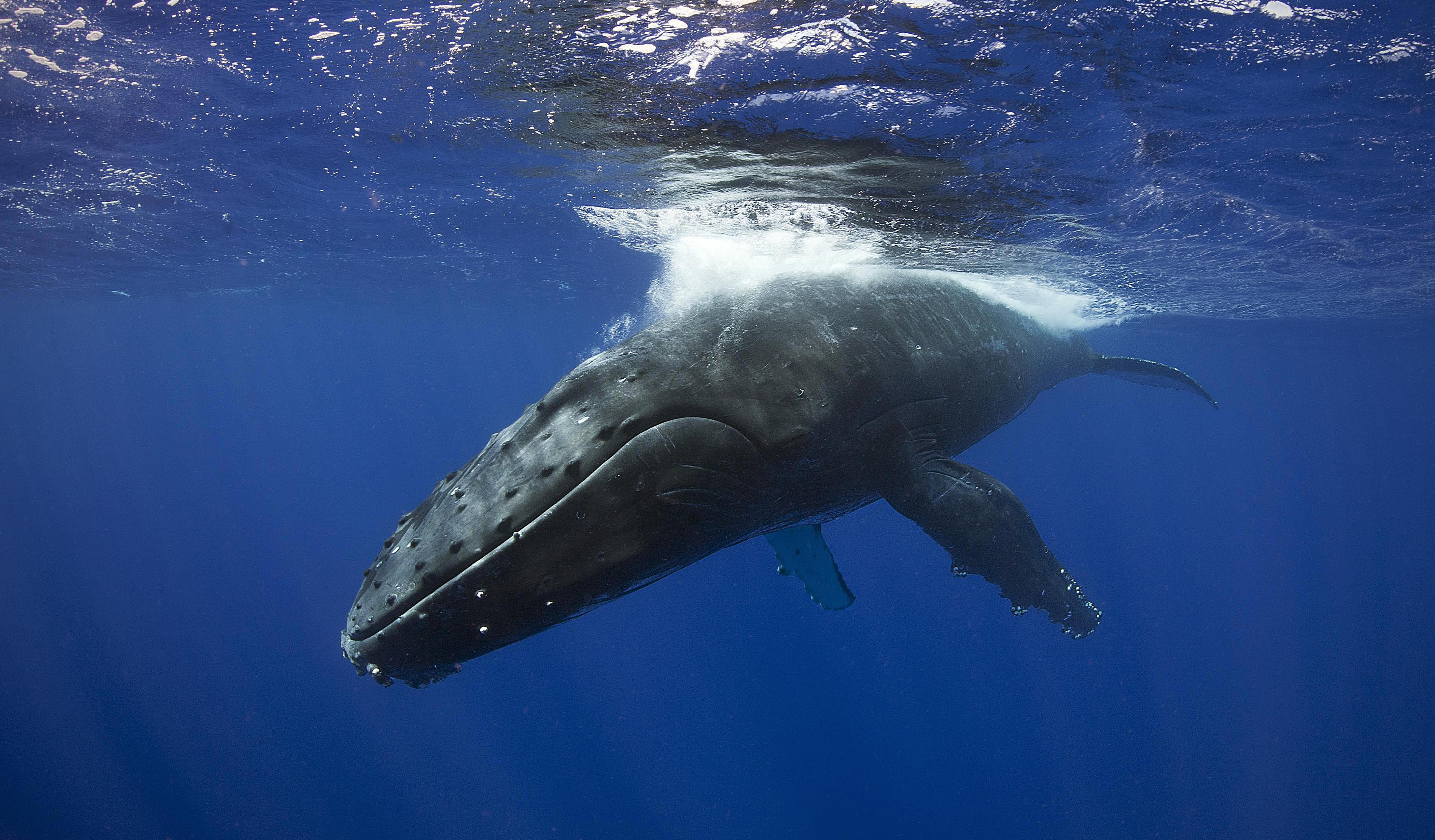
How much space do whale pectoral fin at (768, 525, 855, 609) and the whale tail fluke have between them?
979cm

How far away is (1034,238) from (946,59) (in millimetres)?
7912

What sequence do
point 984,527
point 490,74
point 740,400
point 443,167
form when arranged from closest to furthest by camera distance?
point 740,400, point 984,527, point 490,74, point 443,167

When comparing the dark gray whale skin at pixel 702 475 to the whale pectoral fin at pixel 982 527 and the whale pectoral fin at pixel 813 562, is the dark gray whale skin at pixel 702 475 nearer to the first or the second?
the whale pectoral fin at pixel 982 527

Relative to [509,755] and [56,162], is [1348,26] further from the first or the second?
[509,755]

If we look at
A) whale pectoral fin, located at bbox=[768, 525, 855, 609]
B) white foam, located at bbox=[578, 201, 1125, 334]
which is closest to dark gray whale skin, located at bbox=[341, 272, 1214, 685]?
whale pectoral fin, located at bbox=[768, 525, 855, 609]

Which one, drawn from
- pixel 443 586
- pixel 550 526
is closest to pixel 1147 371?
pixel 550 526

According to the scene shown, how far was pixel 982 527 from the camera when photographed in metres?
4.80

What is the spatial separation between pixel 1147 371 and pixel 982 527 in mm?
11504

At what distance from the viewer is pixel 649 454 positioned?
343cm

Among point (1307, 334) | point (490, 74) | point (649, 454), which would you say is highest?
point (490, 74)

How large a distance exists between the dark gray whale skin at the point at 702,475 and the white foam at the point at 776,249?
2.65m

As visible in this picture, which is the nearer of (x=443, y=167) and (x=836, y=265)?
(x=443, y=167)

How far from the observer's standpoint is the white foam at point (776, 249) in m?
12.2

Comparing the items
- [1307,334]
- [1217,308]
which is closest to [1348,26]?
[1217,308]
